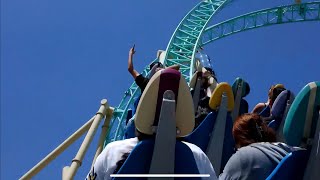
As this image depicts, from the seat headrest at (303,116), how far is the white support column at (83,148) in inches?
50.8

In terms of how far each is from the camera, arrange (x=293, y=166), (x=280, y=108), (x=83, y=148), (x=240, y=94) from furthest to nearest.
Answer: (x=240, y=94) < (x=280, y=108) < (x=83, y=148) < (x=293, y=166)

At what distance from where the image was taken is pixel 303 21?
1883cm

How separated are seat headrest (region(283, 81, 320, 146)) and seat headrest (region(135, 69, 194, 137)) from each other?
31cm

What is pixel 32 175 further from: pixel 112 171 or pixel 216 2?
pixel 216 2

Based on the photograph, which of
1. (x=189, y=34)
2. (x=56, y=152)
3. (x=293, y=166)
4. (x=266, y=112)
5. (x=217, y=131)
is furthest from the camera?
(x=189, y=34)

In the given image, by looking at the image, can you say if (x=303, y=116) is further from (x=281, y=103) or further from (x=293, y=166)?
(x=281, y=103)

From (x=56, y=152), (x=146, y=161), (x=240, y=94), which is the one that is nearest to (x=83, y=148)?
(x=56, y=152)

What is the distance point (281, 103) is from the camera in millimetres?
4012

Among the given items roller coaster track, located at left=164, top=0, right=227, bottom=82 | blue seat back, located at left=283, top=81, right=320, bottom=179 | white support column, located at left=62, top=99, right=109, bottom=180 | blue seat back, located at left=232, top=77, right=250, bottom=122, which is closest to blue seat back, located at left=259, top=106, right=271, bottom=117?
blue seat back, located at left=232, top=77, right=250, bottom=122

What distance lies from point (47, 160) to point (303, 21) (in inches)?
665

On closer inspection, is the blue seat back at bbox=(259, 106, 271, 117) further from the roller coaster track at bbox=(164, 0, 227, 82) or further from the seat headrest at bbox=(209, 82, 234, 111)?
the roller coaster track at bbox=(164, 0, 227, 82)

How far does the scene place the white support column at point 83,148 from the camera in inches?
102

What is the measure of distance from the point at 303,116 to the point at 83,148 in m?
1.70

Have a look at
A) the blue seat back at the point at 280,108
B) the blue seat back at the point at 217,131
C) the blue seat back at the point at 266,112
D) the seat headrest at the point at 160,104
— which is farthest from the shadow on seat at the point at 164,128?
the blue seat back at the point at 266,112
